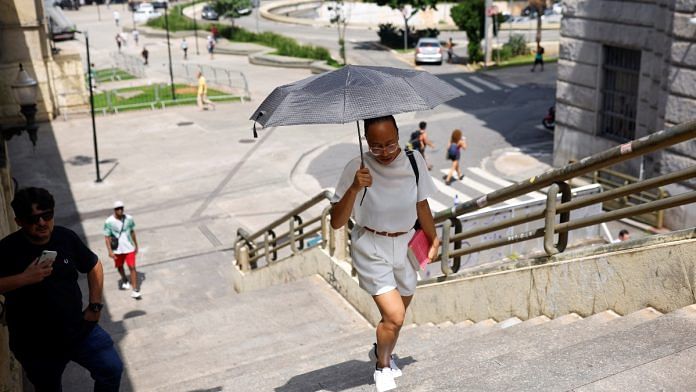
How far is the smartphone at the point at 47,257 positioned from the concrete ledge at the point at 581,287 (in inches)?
144

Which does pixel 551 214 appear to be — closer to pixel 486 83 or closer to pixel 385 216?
pixel 385 216

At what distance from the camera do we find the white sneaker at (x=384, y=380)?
5129 mm

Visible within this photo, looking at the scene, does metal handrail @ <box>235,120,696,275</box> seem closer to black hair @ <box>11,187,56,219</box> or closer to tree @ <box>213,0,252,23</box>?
black hair @ <box>11,187,56,219</box>

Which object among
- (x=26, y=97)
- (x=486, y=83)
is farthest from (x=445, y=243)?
(x=486, y=83)

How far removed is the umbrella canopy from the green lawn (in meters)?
27.0

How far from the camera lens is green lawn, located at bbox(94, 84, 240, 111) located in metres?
31.2

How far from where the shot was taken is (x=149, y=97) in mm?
32938

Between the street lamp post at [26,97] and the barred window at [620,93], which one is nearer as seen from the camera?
the street lamp post at [26,97]

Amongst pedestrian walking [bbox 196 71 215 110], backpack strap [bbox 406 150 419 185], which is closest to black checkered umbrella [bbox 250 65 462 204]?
backpack strap [bbox 406 150 419 185]

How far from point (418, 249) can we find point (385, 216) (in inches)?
15.5

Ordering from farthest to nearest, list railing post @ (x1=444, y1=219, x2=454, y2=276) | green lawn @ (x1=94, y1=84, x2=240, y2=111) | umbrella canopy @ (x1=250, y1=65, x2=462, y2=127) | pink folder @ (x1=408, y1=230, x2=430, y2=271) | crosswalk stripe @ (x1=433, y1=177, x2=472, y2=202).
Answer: green lawn @ (x1=94, y1=84, x2=240, y2=111)
crosswalk stripe @ (x1=433, y1=177, x2=472, y2=202)
railing post @ (x1=444, y1=219, x2=454, y2=276)
pink folder @ (x1=408, y1=230, x2=430, y2=271)
umbrella canopy @ (x1=250, y1=65, x2=462, y2=127)

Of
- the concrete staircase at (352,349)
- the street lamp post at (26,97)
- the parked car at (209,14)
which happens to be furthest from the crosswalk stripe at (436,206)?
the parked car at (209,14)

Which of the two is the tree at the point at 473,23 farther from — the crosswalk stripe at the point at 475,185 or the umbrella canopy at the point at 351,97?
the umbrella canopy at the point at 351,97

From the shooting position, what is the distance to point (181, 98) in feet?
107
